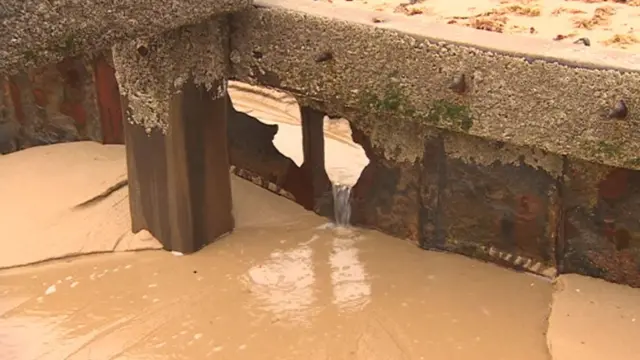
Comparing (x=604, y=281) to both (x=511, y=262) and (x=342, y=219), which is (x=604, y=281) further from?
(x=342, y=219)

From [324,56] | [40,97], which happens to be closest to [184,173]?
[324,56]

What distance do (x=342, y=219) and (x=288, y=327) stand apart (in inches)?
30.9

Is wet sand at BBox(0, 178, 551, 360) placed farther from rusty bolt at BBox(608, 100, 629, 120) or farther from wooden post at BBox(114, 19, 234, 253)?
rusty bolt at BBox(608, 100, 629, 120)

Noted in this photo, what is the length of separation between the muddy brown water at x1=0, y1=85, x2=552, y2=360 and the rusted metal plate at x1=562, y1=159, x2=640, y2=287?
21 cm

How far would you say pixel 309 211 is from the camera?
13.9 feet

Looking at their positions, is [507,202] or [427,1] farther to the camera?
[427,1]

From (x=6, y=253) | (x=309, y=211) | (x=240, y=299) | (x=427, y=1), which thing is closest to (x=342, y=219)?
(x=309, y=211)

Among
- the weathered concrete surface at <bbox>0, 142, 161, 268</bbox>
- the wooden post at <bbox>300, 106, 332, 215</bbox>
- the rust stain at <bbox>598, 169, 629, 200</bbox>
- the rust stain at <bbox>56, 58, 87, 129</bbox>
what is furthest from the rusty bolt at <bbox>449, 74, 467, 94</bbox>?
the rust stain at <bbox>56, 58, 87, 129</bbox>

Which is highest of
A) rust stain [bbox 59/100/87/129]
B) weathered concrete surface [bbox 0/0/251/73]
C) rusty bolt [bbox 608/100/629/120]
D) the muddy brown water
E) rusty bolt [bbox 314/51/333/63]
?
weathered concrete surface [bbox 0/0/251/73]

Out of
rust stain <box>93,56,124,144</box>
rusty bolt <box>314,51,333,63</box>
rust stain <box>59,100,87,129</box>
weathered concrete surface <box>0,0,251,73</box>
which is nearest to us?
weathered concrete surface <box>0,0,251,73</box>

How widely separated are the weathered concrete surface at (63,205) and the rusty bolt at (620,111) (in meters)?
1.93

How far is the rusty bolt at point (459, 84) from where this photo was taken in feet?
10.6

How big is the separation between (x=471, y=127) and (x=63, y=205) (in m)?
1.89

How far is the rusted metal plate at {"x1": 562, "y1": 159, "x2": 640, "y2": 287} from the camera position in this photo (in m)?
3.33
